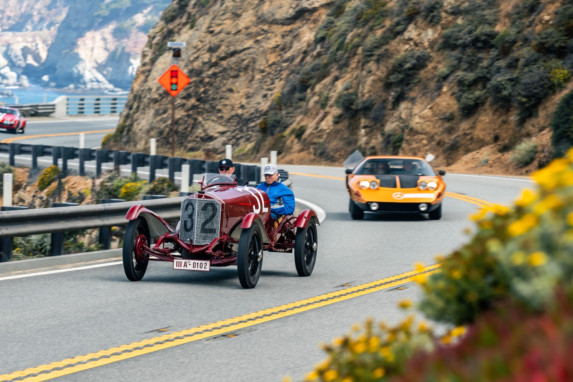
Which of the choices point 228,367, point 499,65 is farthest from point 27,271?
point 499,65

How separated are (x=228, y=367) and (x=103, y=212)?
698 cm

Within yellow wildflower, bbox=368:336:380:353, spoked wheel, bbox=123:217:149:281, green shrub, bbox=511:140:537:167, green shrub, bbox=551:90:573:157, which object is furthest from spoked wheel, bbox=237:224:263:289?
green shrub, bbox=511:140:537:167

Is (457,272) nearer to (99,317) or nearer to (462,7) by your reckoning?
(99,317)

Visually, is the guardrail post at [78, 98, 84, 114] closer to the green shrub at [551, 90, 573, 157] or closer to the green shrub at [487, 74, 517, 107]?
the green shrub at [487, 74, 517, 107]

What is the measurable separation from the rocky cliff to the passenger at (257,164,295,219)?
875 inches

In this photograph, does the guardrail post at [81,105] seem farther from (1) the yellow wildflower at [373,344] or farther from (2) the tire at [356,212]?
(1) the yellow wildflower at [373,344]

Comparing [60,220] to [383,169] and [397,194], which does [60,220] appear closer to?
[397,194]

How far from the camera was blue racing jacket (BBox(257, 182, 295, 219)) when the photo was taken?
12.4m

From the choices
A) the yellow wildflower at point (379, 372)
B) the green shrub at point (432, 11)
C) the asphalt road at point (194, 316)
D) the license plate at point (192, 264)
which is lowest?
the asphalt road at point (194, 316)

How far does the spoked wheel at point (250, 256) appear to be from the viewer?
1029cm

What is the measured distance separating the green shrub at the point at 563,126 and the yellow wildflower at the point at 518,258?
1155 inches

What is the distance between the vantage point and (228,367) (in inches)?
266

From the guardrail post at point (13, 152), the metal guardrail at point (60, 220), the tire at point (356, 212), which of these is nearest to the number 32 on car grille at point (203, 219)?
the metal guardrail at point (60, 220)

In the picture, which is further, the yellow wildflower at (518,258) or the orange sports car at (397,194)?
the orange sports car at (397,194)
